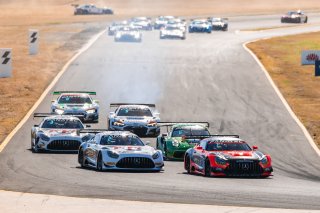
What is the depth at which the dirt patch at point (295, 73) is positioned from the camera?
50.5 meters

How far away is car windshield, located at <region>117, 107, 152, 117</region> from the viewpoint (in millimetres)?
43656

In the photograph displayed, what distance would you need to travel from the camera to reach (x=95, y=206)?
805 inches

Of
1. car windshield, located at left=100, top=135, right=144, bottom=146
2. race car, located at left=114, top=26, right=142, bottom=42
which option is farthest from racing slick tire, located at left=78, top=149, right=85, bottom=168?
race car, located at left=114, top=26, right=142, bottom=42

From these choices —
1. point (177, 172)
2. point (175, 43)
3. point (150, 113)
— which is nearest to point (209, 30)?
point (175, 43)

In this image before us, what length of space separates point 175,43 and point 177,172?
190ft

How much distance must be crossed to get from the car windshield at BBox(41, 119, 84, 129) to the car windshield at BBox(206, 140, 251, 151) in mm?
8673

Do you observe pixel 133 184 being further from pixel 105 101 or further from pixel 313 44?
pixel 313 44

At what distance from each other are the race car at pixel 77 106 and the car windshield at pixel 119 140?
1393 cm

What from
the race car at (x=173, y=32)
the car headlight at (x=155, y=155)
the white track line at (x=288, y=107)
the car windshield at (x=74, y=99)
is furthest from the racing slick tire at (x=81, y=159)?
the race car at (x=173, y=32)

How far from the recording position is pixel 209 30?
10281 centimetres

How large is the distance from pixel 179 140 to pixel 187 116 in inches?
544

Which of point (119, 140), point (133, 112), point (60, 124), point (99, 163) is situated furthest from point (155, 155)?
point (133, 112)

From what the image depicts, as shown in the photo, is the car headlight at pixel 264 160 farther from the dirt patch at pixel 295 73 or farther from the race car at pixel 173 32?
the race car at pixel 173 32

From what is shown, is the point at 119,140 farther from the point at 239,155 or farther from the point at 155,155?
the point at 239,155
